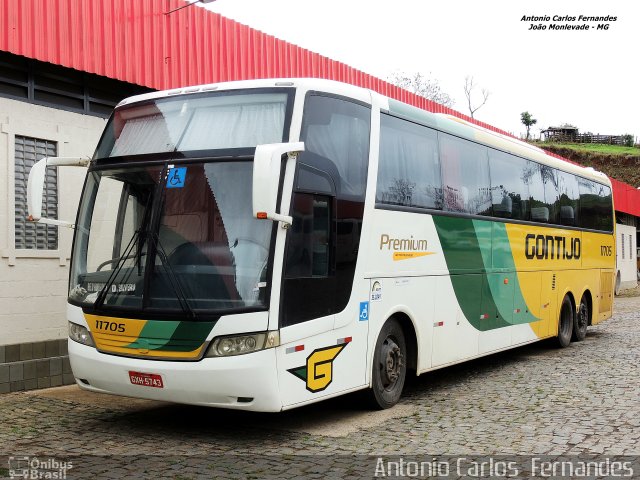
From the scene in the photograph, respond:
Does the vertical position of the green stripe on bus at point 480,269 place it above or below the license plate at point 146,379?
above

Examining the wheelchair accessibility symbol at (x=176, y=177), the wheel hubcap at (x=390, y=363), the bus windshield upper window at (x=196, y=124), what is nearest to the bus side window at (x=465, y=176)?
the wheel hubcap at (x=390, y=363)

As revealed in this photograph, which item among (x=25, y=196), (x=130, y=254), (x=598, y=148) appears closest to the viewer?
(x=130, y=254)

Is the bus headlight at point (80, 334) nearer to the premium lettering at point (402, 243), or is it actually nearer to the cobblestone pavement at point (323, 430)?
the cobblestone pavement at point (323, 430)

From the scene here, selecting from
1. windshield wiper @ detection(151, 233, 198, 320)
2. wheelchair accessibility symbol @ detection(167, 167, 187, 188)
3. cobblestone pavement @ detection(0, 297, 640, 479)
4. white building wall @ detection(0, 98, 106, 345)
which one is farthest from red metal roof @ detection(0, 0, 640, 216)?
cobblestone pavement @ detection(0, 297, 640, 479)

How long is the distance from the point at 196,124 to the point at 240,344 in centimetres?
217

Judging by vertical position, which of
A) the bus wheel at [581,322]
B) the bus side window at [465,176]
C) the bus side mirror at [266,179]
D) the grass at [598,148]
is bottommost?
the bus wheel at [581,322]

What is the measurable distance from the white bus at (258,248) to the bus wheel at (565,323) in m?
5.58

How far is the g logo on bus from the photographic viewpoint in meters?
6.97

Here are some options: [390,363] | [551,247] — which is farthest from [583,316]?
[390,363]

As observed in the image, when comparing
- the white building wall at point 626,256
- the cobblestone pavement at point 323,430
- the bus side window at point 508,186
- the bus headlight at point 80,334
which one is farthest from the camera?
the white building wall at point 626,256

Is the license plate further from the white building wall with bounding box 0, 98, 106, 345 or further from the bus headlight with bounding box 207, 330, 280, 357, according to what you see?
the white building wall with bounding box 0, 98, 106, 345

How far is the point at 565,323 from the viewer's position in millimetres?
14633

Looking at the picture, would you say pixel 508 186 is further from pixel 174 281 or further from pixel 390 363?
pixel 174 281

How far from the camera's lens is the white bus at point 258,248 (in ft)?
21.7
